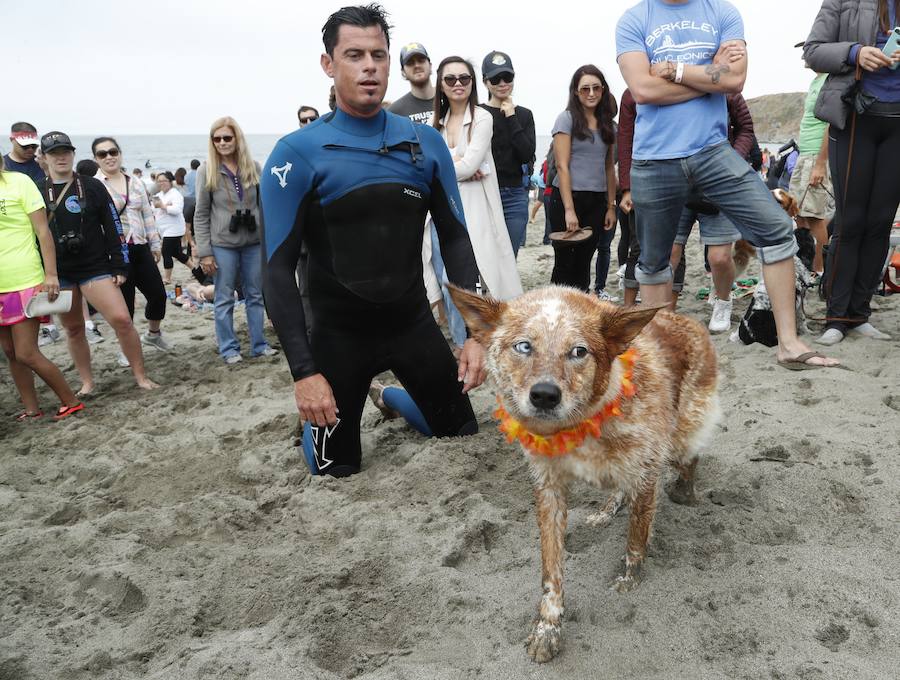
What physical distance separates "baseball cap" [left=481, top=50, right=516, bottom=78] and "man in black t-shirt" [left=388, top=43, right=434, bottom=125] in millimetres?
624

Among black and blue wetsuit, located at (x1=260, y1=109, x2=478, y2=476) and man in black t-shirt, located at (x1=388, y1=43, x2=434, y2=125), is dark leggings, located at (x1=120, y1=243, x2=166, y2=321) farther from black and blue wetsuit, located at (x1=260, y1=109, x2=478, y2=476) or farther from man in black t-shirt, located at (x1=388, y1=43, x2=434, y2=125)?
black and blue wetsuit, located at (x1=260, y1=109, x2=478, y2=476)

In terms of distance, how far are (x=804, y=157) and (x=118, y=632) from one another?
754 cm

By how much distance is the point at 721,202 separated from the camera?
4.79 metres

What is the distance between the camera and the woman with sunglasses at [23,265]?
557 centimetres

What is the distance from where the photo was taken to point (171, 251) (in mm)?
12820

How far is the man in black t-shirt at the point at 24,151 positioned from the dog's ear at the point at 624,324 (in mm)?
7679

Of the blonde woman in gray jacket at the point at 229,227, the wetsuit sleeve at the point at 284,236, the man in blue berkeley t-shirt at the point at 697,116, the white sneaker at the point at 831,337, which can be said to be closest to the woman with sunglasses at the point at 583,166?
the man in blue berkeley t-shirt at the point at 697,116

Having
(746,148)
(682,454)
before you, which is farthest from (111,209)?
(746,148)

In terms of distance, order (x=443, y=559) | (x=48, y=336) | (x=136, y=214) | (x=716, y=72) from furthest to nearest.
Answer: (x=48, y=336) < (x=136, y=214) < (x=716, y=72) < (x=443, y=559)

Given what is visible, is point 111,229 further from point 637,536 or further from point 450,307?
point 637,536

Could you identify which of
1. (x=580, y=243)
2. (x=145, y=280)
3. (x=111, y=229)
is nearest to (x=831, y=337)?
(x=580, y=243)

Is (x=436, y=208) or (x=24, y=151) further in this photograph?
(x=24, y=151)

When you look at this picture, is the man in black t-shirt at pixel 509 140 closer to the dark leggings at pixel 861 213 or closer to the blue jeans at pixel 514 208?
the blue jeans at pixel 514 208

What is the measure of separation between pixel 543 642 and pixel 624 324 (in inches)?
51.6
